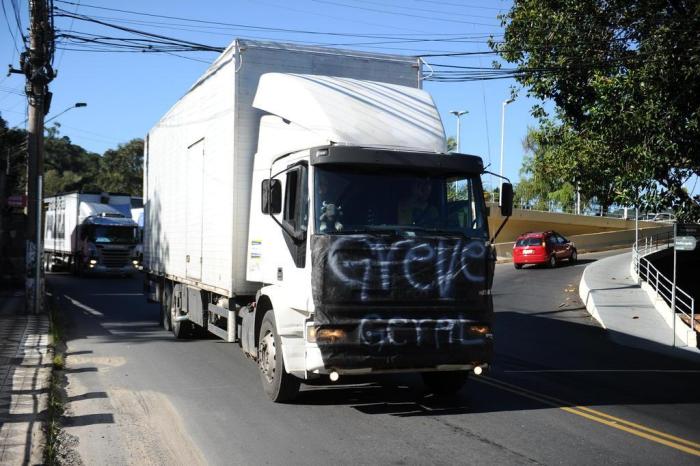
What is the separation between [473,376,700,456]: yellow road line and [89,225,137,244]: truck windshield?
90.5ft

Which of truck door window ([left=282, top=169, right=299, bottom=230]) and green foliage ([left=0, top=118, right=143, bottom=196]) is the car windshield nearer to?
truck door window ([left=282, top=169, right=299, bottom=230])

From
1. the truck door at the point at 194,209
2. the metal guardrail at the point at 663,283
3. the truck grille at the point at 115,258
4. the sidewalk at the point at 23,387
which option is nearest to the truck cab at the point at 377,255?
the sidewalk at the point at 23,387

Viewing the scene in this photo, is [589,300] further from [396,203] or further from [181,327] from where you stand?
[396,203]

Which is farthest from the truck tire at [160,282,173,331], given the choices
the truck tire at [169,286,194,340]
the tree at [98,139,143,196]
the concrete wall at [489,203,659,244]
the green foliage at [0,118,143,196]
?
the tree at [98,139,143,196]

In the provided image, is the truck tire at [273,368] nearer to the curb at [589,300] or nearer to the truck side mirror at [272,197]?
the truck side mirror at [272,197]

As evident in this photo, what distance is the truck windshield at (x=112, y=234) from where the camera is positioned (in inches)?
1330

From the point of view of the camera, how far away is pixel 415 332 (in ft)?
23.8

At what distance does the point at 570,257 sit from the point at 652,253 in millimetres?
3725

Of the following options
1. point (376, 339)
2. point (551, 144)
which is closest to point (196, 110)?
point (376, 339)

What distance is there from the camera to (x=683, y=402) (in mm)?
9250

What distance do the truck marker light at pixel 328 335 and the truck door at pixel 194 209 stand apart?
15.2 feet

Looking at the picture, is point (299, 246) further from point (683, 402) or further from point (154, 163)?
point (154, 163)

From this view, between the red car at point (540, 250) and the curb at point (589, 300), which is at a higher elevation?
the red car at point (540, 250)

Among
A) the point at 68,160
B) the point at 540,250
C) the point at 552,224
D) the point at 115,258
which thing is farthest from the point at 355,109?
the point at 68,160
